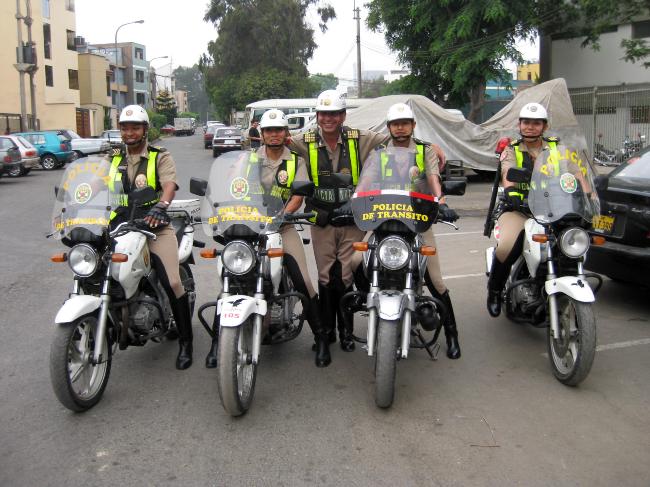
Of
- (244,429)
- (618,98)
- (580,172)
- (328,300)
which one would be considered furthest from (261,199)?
(618,98)

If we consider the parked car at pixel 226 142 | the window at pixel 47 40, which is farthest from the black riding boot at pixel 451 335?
the window at pixel 47 40

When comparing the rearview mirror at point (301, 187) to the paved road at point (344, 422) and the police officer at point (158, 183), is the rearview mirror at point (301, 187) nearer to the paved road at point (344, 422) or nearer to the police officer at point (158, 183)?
the police officer at point (158, 183)

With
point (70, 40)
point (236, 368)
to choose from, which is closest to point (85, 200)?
point (236, 368)

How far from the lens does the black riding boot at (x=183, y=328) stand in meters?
5.00

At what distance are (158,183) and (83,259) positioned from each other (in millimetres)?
993

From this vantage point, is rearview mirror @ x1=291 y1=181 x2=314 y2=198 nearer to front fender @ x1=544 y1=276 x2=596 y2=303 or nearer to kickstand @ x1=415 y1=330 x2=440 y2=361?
kickstand @ x1=415 y1=330 x2=440 y2=361

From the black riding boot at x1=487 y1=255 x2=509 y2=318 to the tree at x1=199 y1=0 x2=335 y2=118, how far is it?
146 ft

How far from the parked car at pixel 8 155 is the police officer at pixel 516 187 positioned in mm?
19315

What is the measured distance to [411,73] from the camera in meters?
28.8

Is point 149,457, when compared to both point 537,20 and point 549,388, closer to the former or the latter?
point 549,388

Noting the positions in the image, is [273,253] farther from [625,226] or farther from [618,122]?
[618,122]

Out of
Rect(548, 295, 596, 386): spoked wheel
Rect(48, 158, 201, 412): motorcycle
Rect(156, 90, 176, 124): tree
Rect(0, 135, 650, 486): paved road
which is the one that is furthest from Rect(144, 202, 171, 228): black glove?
Rect(156, 90, 176, 124): tree

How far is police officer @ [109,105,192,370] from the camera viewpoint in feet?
16.2

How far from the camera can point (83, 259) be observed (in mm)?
4316
